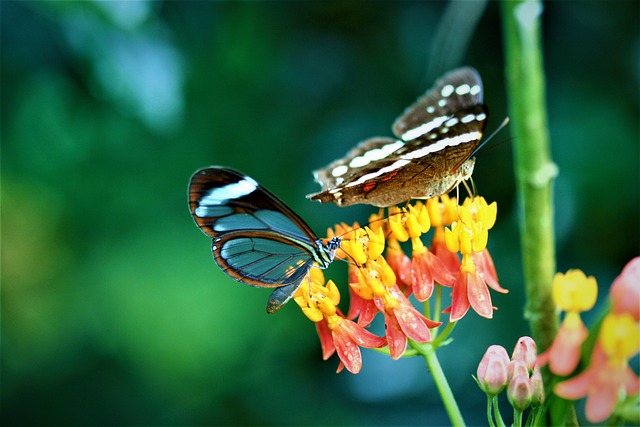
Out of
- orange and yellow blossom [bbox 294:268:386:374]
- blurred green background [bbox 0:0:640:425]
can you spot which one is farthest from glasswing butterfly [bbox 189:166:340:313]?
blurred green background [bbox 0:0:640:425]

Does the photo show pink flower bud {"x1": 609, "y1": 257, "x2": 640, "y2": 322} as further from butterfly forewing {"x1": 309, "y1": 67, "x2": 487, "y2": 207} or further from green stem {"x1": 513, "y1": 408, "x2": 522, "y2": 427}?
butterfly forewing {"x1": 309, "y1": 67, "x2": 487, "y2": 207}

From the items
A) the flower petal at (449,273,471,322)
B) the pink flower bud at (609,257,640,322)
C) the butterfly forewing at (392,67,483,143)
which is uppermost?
the butterfly forewing at (392,67,483,143)

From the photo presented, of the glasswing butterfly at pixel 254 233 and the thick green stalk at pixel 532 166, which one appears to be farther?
the glasswing butterfly at pixel 254 233

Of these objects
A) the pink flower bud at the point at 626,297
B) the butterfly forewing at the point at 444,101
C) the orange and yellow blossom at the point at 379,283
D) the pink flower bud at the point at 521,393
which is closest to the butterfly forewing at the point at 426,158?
the butterfly forewing at the point at 444,101

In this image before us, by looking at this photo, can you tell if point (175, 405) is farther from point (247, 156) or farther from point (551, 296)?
point (551, 296)

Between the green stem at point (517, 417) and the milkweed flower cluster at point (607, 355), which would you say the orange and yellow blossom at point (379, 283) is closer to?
the green stem at point (517, 417)

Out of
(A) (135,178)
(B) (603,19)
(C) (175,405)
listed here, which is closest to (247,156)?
(A) (135,178)
